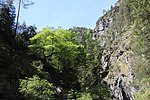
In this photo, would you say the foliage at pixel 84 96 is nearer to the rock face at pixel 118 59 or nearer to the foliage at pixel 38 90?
the foliage at pixel 38 90

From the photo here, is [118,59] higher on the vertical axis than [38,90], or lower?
higher

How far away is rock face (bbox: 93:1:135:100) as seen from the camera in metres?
62.0

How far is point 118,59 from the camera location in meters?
74.2

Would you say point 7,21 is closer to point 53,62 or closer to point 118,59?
point 53,62

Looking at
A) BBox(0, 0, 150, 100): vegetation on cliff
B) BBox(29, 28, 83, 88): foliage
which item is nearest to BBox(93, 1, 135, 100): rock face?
BBox(0, 0, 150, 100): vegetation on cliff

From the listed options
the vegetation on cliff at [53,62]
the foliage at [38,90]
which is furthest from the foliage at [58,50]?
the foliage at [38,90]

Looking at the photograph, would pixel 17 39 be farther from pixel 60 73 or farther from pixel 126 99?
pixel 126 99

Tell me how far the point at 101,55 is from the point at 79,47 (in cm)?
4774

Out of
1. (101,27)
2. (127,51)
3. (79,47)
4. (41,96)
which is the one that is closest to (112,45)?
(127,51)

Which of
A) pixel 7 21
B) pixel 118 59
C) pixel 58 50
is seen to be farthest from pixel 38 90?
pixel 118 59

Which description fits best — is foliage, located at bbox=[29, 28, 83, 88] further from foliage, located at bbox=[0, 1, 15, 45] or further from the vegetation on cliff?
foliage, located at bbox=[0, 1, 15, 45]

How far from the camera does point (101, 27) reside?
11319 cm

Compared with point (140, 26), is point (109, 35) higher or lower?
higher

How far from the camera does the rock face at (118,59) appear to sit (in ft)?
203
